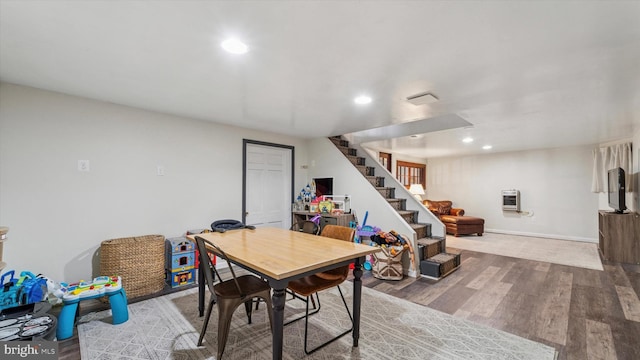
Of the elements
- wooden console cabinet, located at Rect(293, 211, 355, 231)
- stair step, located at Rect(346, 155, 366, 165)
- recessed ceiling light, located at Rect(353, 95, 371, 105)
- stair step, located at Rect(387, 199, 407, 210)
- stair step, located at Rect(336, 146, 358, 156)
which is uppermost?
recessed ceiling light, located at Rect(353, 95, 371, 105)

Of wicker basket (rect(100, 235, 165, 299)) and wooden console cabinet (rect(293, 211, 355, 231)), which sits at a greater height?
wooden console cabinet (rect(293, 211, 355, 231))

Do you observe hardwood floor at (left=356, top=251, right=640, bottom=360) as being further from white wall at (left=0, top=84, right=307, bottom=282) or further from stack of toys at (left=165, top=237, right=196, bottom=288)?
white wall at (left=0, top=84, right=307, bottom=282)

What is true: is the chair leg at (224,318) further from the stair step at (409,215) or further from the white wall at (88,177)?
the stair step at (409,215)

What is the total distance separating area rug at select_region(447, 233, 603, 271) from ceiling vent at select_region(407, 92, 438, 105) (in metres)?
3.78

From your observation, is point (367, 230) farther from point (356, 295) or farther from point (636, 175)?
point (636, 175)

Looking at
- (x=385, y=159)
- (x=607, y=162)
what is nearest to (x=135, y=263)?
(x=385, y=159)

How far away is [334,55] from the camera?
6.71ft

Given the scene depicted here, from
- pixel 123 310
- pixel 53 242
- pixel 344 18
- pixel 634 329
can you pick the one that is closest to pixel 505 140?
pixel 634 329

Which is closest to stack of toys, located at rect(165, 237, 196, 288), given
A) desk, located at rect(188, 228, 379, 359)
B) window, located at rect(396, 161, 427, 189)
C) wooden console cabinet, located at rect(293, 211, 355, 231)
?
desk, located at rect(188, 228, 379, 359)

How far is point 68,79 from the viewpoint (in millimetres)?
2512

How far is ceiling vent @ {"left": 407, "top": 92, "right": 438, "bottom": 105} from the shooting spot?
2881 mm

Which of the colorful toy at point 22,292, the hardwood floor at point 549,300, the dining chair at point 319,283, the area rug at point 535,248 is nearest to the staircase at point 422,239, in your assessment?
the hardwood floor at point 549,300

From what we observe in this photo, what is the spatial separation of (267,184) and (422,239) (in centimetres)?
281

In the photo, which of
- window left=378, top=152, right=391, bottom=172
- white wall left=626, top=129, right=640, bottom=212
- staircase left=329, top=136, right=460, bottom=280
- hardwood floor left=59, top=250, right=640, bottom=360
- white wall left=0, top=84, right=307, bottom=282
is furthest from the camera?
window left=378, top=152, right=391, bottom=172
